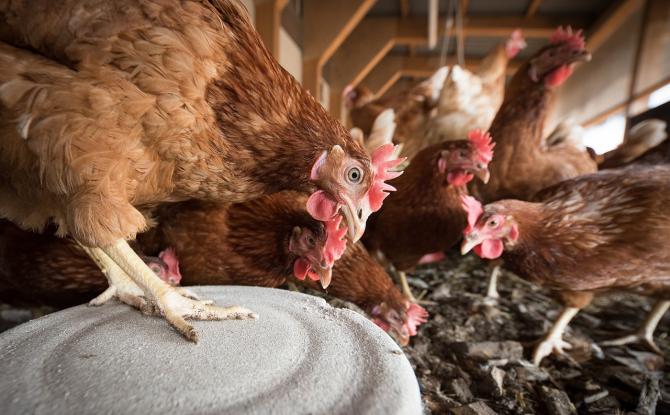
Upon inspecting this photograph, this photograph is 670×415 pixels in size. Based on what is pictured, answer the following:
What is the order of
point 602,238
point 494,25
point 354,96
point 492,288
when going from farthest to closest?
point 494,25
point 354,96
point 492,288
point 602,238

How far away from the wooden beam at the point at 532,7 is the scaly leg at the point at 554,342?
4322 millimetres

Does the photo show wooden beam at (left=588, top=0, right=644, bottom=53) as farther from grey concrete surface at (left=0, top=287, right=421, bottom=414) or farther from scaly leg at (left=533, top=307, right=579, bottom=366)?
grey concrete surface at (left=0, top=287, right=421, bottom=414)

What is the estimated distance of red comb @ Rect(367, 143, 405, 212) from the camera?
925mm

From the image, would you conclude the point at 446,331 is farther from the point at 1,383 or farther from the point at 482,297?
the point at 1,383

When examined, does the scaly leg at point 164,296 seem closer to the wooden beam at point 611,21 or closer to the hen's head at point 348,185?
the hen's head at point 348,185

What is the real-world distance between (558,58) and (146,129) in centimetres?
211

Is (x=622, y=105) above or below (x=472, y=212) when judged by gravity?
above

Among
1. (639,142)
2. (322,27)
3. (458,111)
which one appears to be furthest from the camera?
(322,27)

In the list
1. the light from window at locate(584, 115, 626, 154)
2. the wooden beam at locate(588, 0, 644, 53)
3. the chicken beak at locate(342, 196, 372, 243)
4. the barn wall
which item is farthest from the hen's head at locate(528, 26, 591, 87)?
the light from window at locate(584, 115, 626, 154)

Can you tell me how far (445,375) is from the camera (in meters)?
1.13

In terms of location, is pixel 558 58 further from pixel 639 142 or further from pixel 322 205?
pixel 322 205

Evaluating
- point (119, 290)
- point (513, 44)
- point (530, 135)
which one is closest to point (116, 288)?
point (119, 290)

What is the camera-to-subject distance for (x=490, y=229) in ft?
4.07

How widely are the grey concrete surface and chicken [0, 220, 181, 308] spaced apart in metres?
0.30
